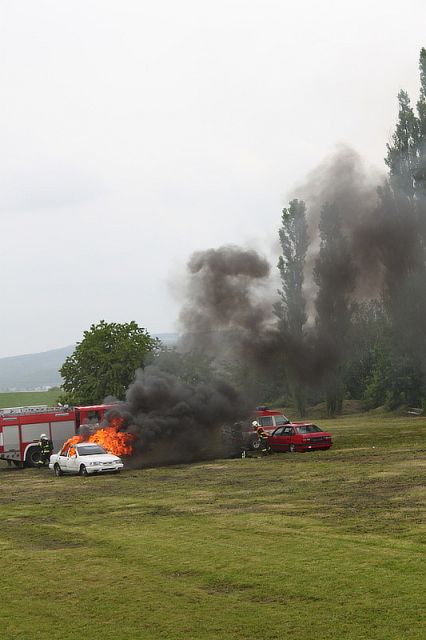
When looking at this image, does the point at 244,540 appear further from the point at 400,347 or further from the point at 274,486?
the point at 400,347

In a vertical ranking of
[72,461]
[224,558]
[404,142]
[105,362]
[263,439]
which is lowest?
[224,558]

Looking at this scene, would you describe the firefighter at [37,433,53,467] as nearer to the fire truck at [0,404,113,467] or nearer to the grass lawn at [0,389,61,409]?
the fire truck at [0,404,113,467]

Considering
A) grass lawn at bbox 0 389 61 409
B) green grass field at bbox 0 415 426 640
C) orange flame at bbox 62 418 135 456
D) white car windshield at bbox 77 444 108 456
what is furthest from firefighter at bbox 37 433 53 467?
grass lawn at bbox 0 389 61 409

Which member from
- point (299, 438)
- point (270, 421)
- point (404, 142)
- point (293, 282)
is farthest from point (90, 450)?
point (404, 142)

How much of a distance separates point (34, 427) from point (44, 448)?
1.37 meters

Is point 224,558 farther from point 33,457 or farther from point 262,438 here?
point 33,457

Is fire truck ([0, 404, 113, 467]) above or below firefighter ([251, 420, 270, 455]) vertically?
above

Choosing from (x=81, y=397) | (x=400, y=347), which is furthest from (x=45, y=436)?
(x=400, y=347)

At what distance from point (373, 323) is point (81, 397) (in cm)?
2174

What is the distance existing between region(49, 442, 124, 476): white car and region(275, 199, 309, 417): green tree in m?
16.5

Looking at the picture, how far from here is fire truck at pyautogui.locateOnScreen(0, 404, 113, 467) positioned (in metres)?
44.7

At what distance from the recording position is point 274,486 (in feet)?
94.1

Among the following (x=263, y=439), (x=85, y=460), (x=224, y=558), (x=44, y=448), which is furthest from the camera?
(x=44, y=448)

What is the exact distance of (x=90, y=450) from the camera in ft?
127
